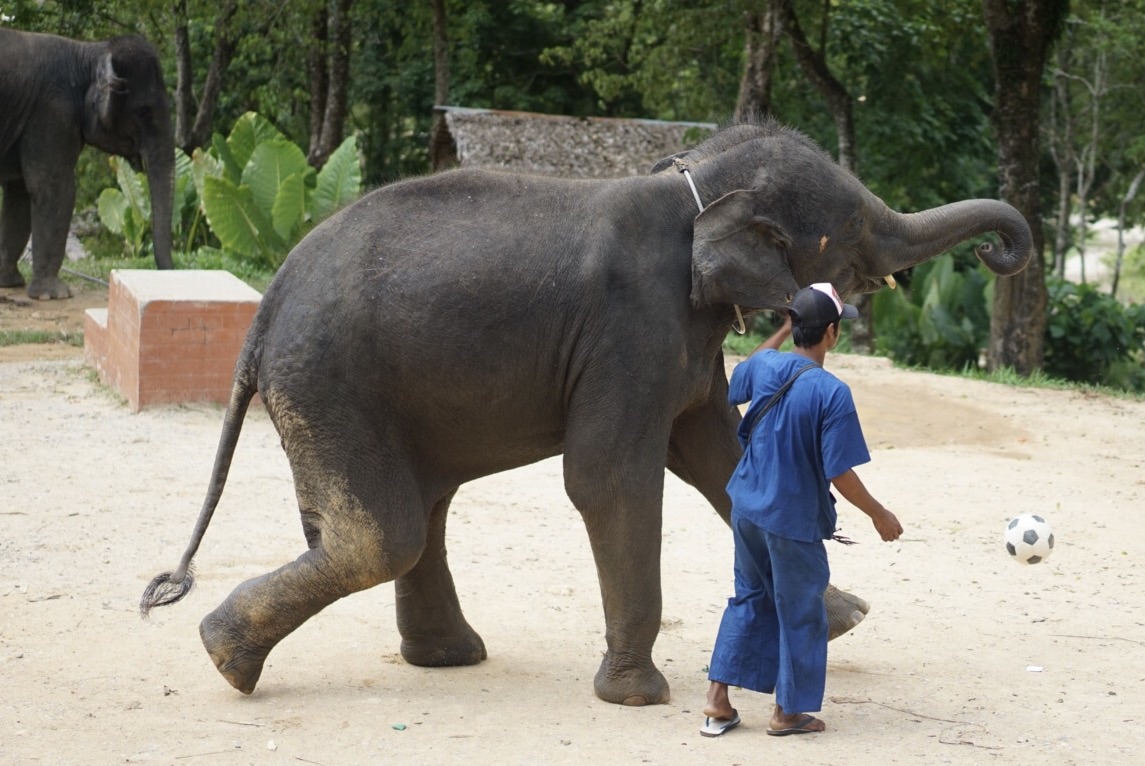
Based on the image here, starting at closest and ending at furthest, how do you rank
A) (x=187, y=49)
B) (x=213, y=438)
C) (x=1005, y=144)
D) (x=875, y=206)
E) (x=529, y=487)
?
(x=875, y=206) → (x=529, y=487) → (x=213, y=438) → (x=1005, y=144) → (x=187, y=49)

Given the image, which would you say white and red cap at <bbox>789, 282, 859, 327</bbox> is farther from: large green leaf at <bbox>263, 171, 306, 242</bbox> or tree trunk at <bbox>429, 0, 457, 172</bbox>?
tree trunk at <bbox>429, 0, 457, 172</bbox>

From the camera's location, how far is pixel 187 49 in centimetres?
1889

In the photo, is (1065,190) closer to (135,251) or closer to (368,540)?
(135,251)

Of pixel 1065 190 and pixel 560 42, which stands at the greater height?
pixel 560 42

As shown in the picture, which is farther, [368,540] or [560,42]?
[560,42]

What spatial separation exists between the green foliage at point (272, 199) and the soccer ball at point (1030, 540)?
35.6 feet

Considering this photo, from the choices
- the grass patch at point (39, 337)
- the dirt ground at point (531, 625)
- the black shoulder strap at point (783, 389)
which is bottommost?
the grass patch at point (39, 337)

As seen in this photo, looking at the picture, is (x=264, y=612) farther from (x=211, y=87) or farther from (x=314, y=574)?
(x=211, y=87)

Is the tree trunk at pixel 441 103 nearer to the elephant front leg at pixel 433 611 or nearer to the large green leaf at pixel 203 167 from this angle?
the large green leaf at pixel 203 167

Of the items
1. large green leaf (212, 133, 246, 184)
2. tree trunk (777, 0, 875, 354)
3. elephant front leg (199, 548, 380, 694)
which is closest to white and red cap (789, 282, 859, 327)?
elephant front leg (199, 548, 380, 694)

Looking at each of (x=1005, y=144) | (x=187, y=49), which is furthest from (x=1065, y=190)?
(x=187, y=49)

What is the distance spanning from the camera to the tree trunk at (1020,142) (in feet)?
43.1

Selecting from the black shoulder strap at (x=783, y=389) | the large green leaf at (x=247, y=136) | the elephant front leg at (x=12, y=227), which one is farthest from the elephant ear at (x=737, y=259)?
the large green leaf at (x=247, y=136)

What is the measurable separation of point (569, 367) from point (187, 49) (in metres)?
15.6
